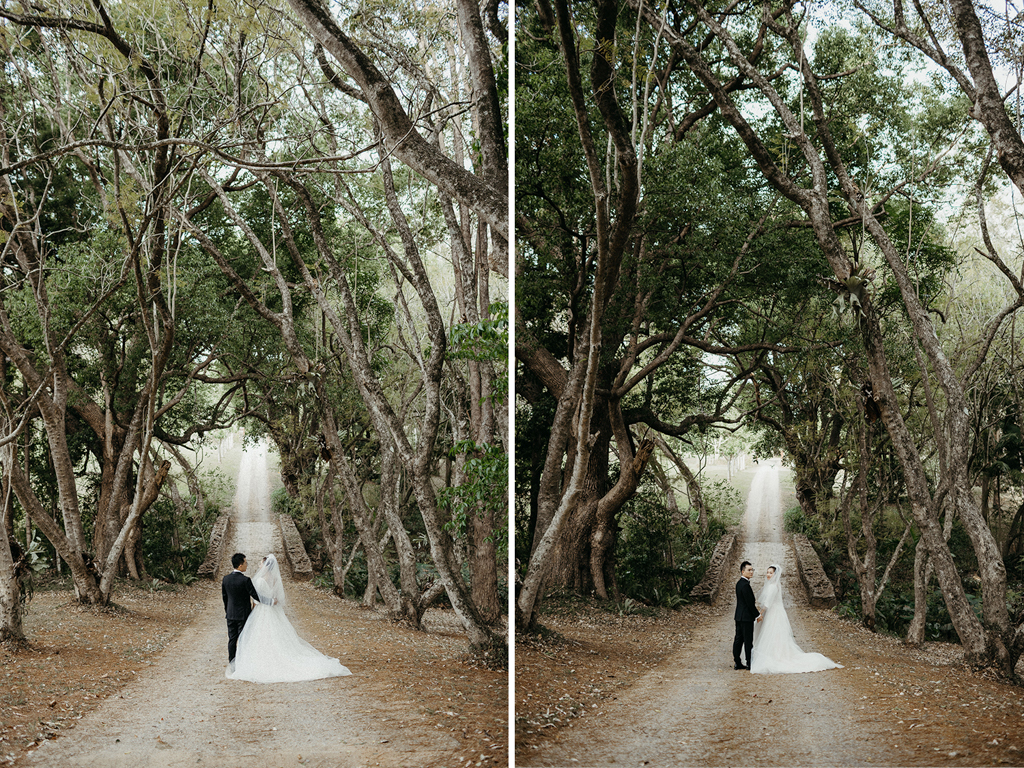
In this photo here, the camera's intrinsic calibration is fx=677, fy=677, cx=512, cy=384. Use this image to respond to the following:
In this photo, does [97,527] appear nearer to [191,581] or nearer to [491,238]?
[191,581]

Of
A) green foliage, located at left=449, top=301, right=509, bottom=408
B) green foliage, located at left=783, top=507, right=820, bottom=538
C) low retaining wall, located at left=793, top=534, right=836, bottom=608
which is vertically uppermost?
green foliage, located at left=449, top=301, right=509, bottom=408

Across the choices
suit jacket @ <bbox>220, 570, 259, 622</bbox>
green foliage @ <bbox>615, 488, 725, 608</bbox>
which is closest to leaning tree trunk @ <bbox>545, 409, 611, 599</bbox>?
green foliage @ <bbox>615, 488, 725, 608</bbox>

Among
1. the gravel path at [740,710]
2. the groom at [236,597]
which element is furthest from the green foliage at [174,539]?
the gravel path at [740,710]

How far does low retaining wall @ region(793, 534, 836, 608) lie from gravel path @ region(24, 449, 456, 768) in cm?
155

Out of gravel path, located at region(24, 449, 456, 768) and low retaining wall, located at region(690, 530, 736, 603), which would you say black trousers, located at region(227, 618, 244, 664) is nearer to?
gravel path, located at region(24, 449, 456, 768)

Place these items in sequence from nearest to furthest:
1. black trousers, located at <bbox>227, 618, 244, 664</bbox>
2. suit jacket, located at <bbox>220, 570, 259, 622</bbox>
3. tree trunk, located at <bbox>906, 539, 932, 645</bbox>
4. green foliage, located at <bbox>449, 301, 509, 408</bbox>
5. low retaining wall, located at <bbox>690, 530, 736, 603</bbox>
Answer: tree trunk, located at <bbox>906, 539, 932, 645</bbox> → low retaining wall, located at <bbox>690, 530, 736, 603</bbox> → black trousers, located at <bbox>227, 618, 244, 664</bbox> → suit jacket, located at <bbox>220, 570, 259, 622</bbox> → green foliage, located at <bbox>449, 301, 509, 408</bbox>

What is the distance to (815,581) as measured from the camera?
259 centimetres

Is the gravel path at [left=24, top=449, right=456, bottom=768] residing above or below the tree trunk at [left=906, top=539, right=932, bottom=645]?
below

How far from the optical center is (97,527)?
362 centimetres

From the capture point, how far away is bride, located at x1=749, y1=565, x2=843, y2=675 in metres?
2.52

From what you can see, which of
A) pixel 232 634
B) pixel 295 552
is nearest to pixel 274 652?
pixel 232 634

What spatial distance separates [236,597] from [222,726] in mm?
576

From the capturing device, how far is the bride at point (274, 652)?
2.79 meters

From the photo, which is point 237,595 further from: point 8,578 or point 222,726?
point 8,578
